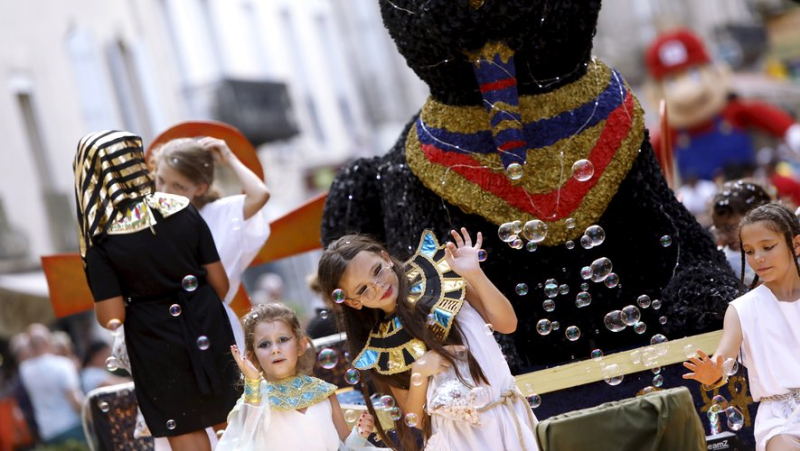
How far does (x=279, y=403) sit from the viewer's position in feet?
13.9

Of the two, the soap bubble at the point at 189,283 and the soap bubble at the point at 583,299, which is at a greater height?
the soap bubble at the point at 189,283

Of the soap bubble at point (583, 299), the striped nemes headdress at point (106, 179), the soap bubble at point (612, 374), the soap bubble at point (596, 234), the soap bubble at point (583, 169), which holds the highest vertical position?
the striped nemes headdress at point (106, 179)

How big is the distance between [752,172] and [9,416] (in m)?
6.14

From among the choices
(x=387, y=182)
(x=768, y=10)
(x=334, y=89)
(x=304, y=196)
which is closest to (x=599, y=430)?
(x=387, y=182)

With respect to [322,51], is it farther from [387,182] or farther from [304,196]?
[387,182]

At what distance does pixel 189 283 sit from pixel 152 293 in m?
0.14

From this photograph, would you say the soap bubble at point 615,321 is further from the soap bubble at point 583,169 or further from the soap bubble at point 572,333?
the soap bubble at point 583,169

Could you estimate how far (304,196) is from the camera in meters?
24.2

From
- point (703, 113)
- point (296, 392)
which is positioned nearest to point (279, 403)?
point (296, 392)

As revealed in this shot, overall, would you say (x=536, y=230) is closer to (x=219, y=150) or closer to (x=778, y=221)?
(x=778, y=221)

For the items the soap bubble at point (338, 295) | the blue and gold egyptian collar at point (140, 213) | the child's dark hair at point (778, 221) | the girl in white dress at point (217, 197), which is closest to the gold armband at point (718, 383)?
the child's dark hair at point (778, 221)

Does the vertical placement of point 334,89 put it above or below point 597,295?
above

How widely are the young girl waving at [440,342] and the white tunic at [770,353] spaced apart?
0.72 metres

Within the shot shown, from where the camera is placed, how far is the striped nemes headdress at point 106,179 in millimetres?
4730
